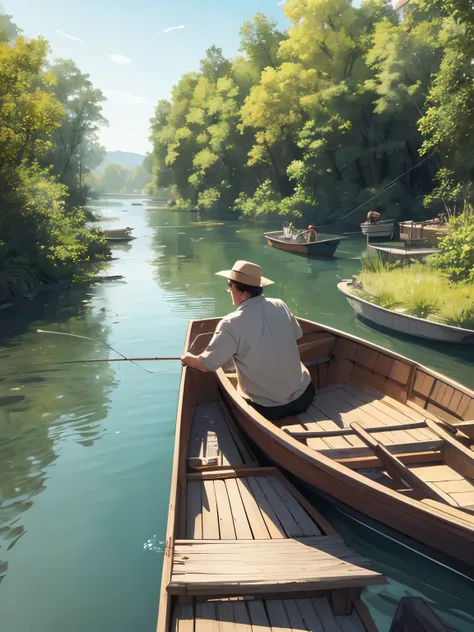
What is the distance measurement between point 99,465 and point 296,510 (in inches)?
130

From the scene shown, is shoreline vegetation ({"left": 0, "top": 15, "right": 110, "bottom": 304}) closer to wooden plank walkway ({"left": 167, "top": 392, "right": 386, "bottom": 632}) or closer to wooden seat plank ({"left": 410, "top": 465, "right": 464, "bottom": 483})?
wooden plank walkway ({"left": 167, "top": 392, "right": 386, "bottom": 632})

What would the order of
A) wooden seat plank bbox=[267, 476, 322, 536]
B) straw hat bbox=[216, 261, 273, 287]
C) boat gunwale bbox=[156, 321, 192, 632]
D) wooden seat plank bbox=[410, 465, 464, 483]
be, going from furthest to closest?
straw hat bbox=[216, 261, 273, 287]
wooden seat plank bbox=[410, 465, 464, 483]
wooden seat plank bbox=[267, 476, 322, 536]
boat gunwale bbox=[156, 321, 192, 632]

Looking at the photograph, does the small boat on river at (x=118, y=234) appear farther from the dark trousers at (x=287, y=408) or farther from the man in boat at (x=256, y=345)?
the man in boat at (x=256, y=345)

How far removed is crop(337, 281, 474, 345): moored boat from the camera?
1065 centimetres

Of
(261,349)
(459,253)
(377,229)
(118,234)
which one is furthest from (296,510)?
(118,234)

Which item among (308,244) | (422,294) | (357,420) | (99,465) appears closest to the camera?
(357,420)

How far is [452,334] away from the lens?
10.7 metres

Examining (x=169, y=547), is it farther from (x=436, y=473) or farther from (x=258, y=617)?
(x=436, y=473)

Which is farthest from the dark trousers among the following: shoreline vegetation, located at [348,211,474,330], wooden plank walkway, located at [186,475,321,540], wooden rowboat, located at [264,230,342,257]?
wooden rowboat, located at [264,230,342,257]

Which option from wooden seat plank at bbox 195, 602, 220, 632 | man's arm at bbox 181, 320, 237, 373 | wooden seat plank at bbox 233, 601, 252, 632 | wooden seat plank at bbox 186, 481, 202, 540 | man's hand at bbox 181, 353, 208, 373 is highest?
man's arm at bbox 181, 320, 237, 373

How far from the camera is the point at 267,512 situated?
4.42 m

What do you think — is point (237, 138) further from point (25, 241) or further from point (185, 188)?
point (25, 241)

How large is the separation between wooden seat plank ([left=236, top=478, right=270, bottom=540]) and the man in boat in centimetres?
94

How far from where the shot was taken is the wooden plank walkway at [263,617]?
3146 millimetres
